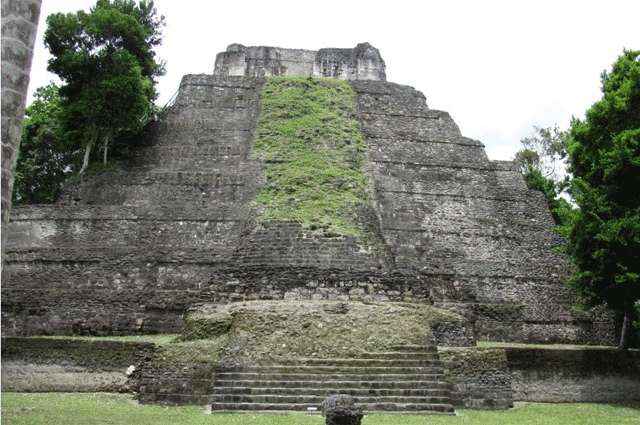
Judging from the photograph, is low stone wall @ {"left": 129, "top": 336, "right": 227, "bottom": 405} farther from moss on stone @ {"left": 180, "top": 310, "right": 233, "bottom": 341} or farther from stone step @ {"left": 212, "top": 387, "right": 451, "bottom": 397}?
moss on stone @ {"left": 180, "top": 310, "right": 233, "bottom": 341}

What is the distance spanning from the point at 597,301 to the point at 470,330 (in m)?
2.97

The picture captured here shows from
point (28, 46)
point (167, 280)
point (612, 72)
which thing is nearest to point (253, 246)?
point (167, 280)

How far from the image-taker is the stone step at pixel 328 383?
10.6m

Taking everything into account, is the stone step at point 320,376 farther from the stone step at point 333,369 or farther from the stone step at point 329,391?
the stone step at point 329,391

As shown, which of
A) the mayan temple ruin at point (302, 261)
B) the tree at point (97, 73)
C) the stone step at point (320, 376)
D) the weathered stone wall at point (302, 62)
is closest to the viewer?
the stone step at point (320, 376)

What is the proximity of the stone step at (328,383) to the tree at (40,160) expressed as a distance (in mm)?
17983

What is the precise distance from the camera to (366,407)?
400 inches

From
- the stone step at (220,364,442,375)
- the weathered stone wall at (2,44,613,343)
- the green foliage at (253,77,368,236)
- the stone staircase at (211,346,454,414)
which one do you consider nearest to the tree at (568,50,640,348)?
the weathered stone wall at (2,44,613,343)

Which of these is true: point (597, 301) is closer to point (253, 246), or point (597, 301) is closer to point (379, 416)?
point (379, 416)

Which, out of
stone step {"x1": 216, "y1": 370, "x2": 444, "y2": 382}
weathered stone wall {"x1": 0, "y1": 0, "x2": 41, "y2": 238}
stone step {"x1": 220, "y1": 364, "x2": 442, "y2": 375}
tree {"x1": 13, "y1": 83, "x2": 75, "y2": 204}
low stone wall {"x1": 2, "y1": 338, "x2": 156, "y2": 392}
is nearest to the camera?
weathered stone wall {"x1": 0, "y1": 0, "x2": 41, "y2": 238}

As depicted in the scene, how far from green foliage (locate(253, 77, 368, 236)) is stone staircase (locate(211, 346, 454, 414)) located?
4996 mm

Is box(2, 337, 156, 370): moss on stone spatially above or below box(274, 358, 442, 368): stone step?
below

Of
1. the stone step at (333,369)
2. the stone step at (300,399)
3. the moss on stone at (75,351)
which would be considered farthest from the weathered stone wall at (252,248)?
the stone step at (300,399)

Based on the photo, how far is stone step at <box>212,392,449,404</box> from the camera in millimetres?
10273
